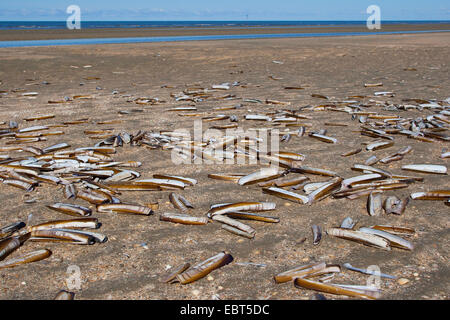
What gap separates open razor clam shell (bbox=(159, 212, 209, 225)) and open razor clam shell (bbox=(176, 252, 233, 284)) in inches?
21.1

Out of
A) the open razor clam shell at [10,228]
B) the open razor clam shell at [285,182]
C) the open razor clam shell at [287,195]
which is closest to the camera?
the open razor clam shell at [10,228]

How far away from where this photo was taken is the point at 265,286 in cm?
250

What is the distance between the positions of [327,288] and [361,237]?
0.70 meters

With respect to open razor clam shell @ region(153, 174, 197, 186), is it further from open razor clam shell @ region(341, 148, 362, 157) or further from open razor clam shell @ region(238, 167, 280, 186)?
open razor clam shell @ region(341, 148, 362, 157)

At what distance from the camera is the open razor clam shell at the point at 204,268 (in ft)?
8.38

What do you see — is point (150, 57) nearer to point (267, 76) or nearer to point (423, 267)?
point (267, 76)

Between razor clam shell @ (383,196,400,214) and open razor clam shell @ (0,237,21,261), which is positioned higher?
razor clam shell @ (383,196,400,214)

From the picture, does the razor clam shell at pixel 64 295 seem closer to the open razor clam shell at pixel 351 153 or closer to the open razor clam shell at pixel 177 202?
the open razor clam shell at pixel 177 202

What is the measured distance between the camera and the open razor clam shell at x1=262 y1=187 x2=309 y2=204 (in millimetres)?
3666

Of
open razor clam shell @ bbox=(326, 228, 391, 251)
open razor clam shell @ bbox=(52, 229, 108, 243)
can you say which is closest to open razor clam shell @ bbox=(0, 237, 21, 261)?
open razor clam shell @ bbox=(52, 229, 108, 243)

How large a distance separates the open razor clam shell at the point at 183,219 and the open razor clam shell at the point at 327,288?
103cm

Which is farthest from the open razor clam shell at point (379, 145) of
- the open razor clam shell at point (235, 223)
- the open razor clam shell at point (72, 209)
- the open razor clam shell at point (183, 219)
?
the open razor clam shell at point (72, 209)
